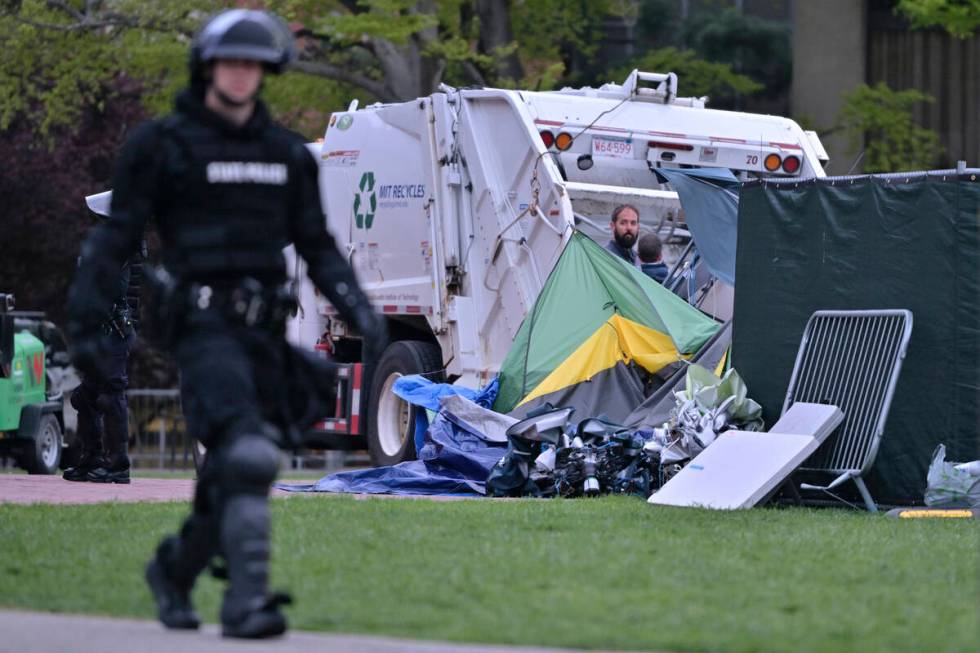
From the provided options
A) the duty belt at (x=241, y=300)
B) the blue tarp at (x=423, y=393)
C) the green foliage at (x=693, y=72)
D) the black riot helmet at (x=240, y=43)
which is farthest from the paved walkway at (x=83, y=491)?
the green foliage at (x=693, y=72)

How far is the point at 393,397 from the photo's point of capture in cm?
Answer: 1619

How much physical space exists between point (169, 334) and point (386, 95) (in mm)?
20869

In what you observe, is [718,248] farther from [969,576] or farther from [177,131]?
[177,131]

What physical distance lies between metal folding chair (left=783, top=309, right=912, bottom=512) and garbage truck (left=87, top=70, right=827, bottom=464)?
2.47 metres

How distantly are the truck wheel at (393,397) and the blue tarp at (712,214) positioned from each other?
2709 millimetres

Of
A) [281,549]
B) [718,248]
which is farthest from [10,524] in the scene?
[718,248]

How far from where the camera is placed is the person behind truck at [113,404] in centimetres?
1264

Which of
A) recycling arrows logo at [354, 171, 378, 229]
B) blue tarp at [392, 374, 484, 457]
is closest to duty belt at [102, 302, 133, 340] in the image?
blue tarp at [392, 374, 484, 457]

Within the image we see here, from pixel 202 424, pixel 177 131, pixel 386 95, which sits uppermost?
pixel 386 95

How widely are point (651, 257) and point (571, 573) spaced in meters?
6.87

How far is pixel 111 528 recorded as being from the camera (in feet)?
30.2

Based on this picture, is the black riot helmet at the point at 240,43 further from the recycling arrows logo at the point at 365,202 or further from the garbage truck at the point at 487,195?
the recycling arrows logo at the point at 365,202

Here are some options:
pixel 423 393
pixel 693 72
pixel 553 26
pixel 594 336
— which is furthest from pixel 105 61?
pixel 594 336

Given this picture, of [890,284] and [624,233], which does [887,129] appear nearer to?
Result: [624,233]
